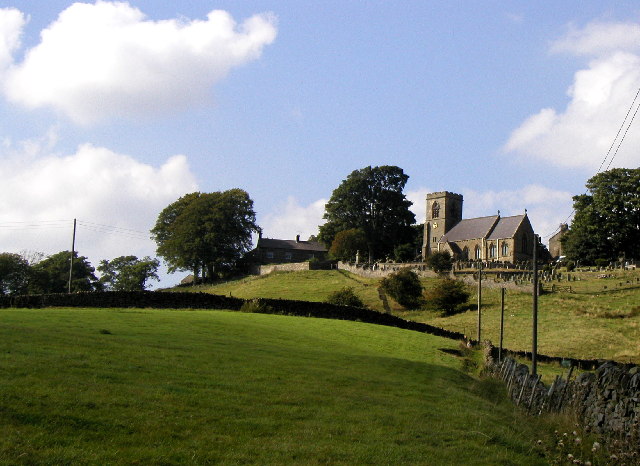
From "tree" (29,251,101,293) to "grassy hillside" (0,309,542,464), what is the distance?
7761cm

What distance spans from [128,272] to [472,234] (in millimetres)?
60297

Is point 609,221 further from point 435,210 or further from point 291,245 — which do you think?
point 291,245

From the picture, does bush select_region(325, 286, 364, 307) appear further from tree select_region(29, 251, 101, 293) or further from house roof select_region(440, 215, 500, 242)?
house roof select_region(440, 215, 500, 242)

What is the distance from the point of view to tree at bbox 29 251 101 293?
10081 cm

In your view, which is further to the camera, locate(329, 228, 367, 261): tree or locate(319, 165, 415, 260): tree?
locate(319, 165, 415, 260): tree

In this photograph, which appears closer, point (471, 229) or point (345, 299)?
point (345, 299)

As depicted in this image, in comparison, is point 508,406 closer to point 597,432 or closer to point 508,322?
point 597,432

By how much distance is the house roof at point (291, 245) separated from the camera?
438 feet

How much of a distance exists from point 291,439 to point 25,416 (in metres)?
5.26

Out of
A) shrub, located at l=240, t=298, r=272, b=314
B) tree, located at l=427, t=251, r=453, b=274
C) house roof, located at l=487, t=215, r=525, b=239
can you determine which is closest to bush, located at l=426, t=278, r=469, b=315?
tree, located at l=427, t=251, r=453, b=274

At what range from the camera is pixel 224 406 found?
16344 millimetres

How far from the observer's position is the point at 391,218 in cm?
12494

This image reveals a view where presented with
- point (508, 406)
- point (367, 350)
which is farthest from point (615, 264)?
point (508, 406)

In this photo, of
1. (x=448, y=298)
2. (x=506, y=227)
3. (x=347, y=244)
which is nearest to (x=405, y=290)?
(x=448, y=298)
